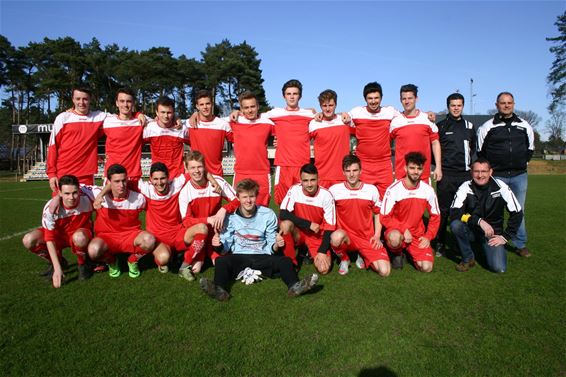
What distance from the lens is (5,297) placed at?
12.0 ft

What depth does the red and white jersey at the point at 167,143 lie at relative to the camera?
500cm

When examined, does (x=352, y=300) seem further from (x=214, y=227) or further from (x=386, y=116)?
(x=386, y=116)

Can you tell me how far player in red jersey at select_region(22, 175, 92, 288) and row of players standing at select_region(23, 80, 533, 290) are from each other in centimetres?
66

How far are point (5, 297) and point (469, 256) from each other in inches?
201

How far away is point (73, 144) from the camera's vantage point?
485 centimetres

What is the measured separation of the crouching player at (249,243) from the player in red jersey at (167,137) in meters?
1.37

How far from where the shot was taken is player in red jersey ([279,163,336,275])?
4395 millimetres

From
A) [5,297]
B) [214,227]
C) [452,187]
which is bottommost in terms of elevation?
[5,297]

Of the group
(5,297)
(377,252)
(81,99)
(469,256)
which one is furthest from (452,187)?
(5,297)

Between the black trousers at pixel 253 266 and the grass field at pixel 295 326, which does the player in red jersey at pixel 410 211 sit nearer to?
the grass field at pixel 295 326

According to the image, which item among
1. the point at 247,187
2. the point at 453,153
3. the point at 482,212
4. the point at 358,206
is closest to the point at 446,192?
the point at 453,153

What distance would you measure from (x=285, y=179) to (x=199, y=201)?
1251 mm

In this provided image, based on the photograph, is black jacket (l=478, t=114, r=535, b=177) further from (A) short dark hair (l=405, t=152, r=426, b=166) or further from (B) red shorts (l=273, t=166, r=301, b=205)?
(B) red shorts (l=273, t=166, r=301, b=205)

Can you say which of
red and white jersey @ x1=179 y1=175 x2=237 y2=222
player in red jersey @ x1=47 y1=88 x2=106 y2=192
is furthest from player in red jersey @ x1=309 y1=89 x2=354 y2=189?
player in red jersey @ x1=47 y1=88 x2=106 y2=192
